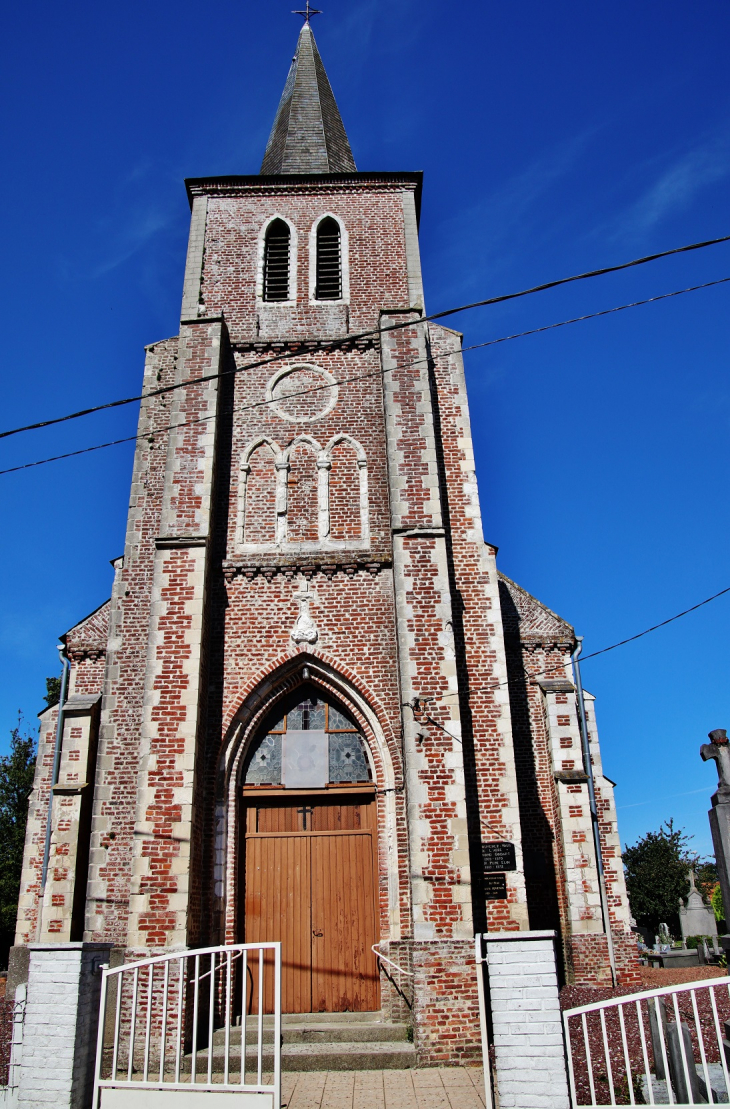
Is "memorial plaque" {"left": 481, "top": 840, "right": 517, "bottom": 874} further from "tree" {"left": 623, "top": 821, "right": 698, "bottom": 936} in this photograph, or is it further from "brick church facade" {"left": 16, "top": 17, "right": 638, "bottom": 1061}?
"tree" {"left": 623, "top": 821, "right": 698, "bottom": 936}

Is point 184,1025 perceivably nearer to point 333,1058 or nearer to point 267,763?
point 333,1058

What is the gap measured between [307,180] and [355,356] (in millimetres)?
4585

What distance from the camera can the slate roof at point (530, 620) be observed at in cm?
1447

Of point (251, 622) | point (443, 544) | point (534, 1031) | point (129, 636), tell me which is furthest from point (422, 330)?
point (534, 1031)

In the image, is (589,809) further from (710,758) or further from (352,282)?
(352,282)

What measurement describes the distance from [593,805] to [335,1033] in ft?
21.0

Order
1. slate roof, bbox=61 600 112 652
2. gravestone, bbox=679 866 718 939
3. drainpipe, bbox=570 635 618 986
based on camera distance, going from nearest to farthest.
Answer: drainpipe, bbox=570 635 618 986 → slate roof, bbox=61 600 112 652 → gravestone, bbox=679 866 718 939

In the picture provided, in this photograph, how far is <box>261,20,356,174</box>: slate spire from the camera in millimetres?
17172

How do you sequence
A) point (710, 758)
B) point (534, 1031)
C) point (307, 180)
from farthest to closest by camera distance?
point (307, 180), point (710, 758), point (534, 1031)

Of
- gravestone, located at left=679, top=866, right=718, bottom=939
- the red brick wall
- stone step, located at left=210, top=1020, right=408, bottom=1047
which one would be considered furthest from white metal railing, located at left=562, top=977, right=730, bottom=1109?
gravestone, located at left=679, top=866, right=718, bottom=939

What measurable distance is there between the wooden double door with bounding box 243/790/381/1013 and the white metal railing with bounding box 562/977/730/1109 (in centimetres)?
289

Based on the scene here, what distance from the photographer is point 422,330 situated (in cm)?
1348

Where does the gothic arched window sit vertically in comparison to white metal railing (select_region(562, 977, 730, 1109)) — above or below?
above

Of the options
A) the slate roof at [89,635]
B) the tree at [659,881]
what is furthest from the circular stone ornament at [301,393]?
the tree at [659,881]
